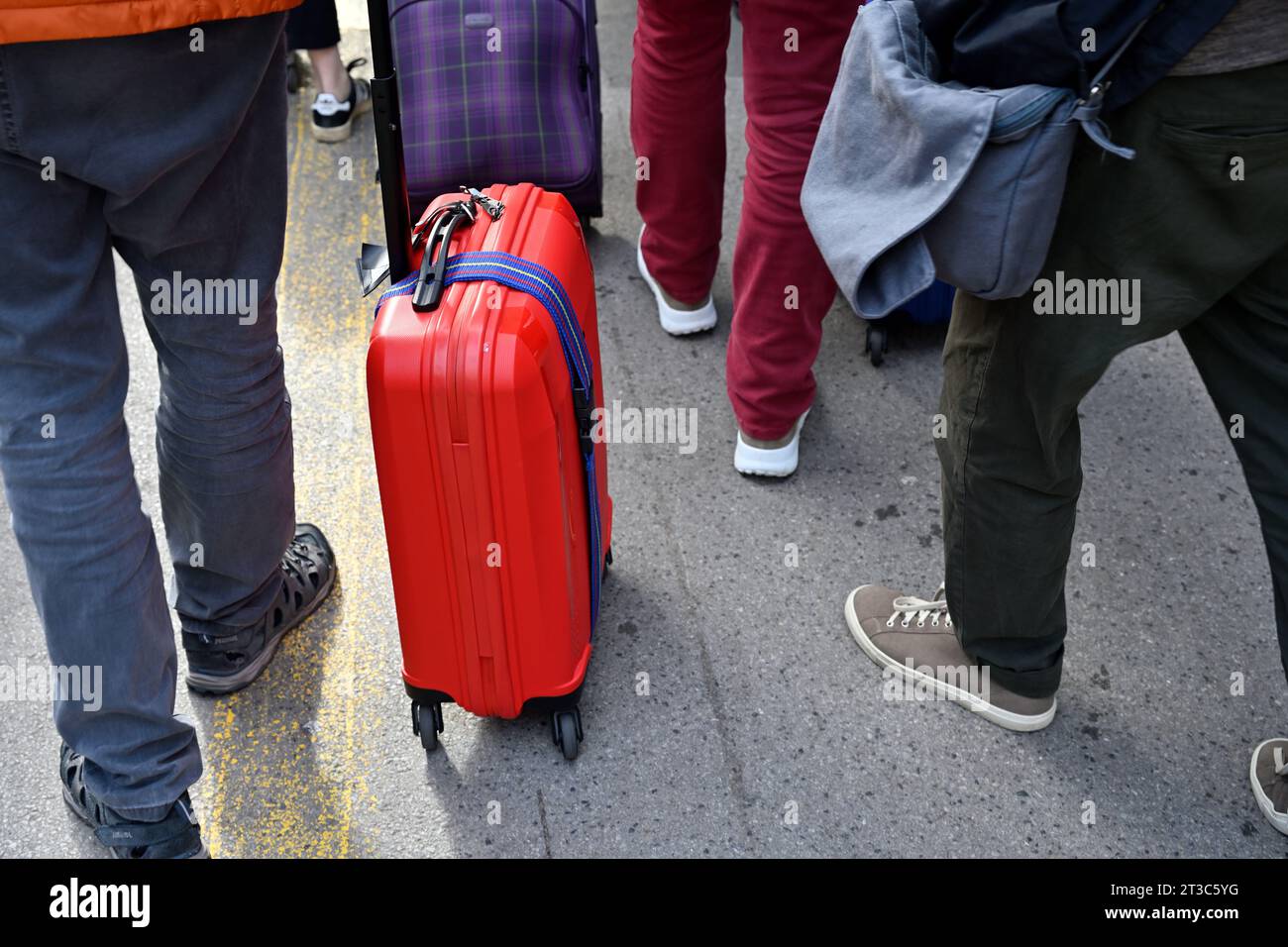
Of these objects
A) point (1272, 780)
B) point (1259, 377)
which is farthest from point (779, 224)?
point (1272, 780)

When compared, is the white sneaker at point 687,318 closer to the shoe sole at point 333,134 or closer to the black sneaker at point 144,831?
the shoe sole at point 333,134

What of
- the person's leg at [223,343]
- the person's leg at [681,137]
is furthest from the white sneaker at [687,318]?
the person's leg at [223,343]

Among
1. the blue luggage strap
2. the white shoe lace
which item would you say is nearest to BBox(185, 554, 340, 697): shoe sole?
the blue luggage strap

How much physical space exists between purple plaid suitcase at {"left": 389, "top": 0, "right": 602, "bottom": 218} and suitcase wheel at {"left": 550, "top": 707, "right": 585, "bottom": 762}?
155 cm

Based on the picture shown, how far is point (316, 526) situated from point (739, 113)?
7.26ft

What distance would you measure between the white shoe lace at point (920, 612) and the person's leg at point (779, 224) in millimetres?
515

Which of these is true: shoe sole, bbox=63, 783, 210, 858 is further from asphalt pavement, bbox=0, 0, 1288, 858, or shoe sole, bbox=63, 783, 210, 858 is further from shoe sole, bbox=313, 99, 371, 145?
shoe sole, bbox=313, 99, 371, 145

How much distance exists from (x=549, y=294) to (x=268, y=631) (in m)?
0.93

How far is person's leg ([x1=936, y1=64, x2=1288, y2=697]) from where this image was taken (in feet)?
5.10

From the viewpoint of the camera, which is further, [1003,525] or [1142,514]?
[1142,514]

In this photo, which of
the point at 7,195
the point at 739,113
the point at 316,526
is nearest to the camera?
the point at 7,195

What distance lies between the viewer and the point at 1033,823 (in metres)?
2.10
